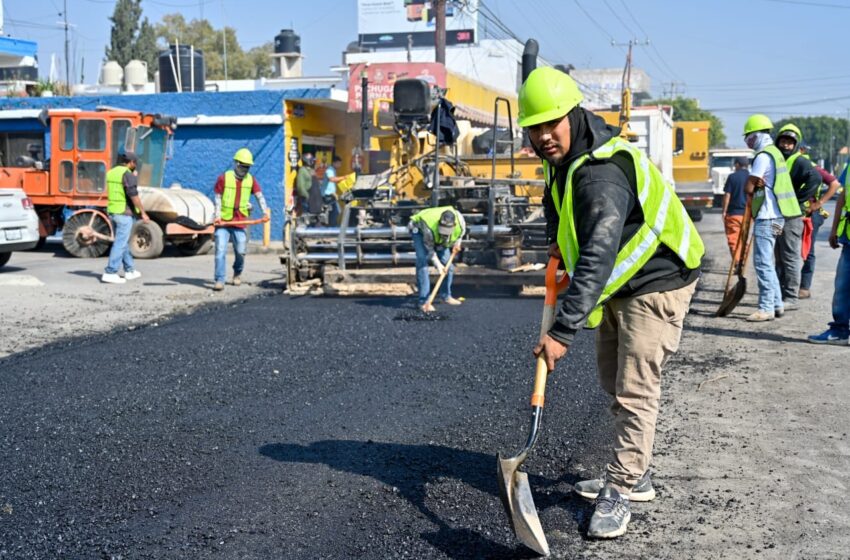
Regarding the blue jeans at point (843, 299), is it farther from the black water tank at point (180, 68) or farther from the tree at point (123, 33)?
the tree at point (123, 33)

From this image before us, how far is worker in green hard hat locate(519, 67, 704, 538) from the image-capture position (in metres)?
3.59

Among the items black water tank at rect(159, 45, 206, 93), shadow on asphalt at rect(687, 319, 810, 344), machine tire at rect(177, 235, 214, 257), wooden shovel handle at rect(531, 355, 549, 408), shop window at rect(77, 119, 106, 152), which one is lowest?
shadow on asphalt at rect(687, 319, 810, 344)

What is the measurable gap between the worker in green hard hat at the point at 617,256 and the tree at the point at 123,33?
5977 centimetres

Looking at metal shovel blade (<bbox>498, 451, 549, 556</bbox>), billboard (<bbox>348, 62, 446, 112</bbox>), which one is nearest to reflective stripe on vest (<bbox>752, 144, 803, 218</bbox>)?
metal shovel blade (<bbox>498, 451, 549, 556</bbox>)

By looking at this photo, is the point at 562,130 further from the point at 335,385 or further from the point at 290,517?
the point at 335,385

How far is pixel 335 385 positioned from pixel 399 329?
2.21 m

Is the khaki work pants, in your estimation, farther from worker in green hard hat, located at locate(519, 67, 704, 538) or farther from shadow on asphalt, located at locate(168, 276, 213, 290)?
shadow on asphalt, located at locate(168, 276, 213, 290)

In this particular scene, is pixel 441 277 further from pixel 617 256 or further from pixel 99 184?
pixel 99 184

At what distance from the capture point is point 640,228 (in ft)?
12.4

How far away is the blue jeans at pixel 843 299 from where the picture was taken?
7.44 meters

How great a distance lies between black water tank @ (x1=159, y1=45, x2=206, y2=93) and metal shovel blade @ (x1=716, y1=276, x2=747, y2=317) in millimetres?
17900

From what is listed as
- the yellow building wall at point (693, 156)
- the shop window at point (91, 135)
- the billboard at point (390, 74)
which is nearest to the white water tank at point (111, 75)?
the billboard at point (390, 74)

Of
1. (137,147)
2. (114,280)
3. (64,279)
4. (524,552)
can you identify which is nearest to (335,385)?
(524,552)

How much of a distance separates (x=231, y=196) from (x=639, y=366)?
27.0 ft
